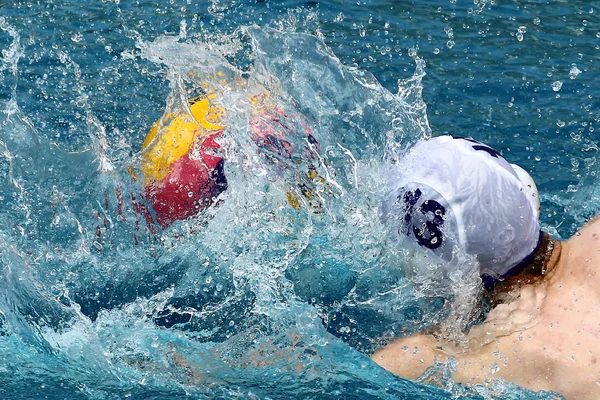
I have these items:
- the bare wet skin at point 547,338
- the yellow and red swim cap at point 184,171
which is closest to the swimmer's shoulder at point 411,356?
the bare wet skin at point 547,338

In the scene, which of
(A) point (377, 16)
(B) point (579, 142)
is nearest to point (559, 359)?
(B) point (579, 142)

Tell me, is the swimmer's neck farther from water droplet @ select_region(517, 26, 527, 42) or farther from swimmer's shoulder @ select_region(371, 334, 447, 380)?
water droplet @ select_region(517, 26, 527, 42)

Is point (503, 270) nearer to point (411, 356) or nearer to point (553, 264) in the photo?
point (553, 264)

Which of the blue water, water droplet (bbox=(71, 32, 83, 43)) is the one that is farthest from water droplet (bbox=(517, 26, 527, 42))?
water droplet (bbox=(71, 32, 83, 43))

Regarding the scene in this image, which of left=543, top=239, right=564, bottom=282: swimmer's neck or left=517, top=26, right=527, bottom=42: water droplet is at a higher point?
left=517, top=26, right=527, bottom=42: water droplet

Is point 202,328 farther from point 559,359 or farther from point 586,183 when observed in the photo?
point 586,183

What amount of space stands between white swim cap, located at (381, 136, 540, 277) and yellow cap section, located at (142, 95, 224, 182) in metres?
0.97

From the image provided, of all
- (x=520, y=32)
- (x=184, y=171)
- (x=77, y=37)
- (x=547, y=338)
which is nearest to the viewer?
(x=547, y=338)

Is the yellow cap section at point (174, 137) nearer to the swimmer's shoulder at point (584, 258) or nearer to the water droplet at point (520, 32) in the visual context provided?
the swimmer's shoulder at point (584, 258)

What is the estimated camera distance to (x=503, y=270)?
11.0 feet

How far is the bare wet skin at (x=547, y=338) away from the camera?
10.0ft

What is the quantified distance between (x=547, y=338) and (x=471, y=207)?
54 cm

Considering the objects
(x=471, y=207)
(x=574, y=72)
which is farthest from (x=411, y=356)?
(x=574, y=72)

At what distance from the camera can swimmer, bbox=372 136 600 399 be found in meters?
3.08
